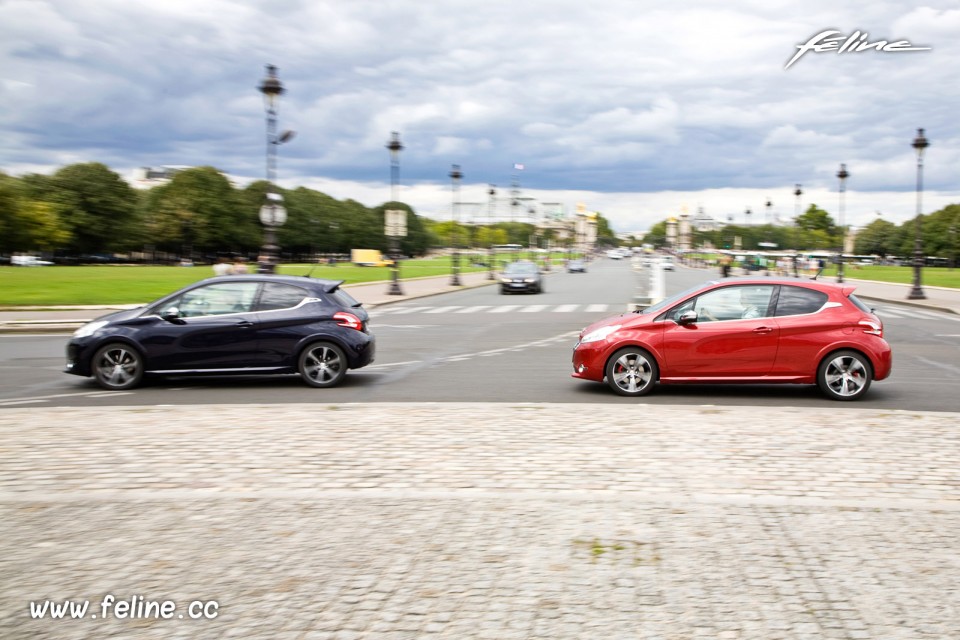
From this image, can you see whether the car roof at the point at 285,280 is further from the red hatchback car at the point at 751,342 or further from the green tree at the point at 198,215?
the green tree at the point at 198,215

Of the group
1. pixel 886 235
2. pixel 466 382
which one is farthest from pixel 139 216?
pixel 886 235

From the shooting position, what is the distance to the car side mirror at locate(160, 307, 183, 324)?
450 inches

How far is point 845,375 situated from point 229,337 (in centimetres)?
815

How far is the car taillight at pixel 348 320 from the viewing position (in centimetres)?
1175

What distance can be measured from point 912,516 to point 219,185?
111 metres

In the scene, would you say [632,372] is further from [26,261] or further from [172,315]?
[26,261]

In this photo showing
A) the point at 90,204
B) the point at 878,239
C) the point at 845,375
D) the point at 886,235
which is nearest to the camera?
the point at 845,375

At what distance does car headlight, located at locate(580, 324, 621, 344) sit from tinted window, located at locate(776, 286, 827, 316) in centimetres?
209

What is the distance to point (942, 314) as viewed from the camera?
2731cm

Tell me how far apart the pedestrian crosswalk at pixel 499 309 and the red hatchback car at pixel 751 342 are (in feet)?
54.7

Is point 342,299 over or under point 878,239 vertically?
under

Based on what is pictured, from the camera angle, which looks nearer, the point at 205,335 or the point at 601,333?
the point at 601,333

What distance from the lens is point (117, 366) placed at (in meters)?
11.4

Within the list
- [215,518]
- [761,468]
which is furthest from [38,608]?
[761,468]
